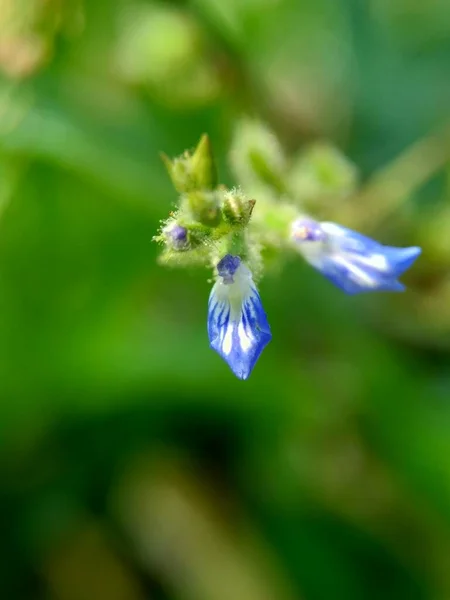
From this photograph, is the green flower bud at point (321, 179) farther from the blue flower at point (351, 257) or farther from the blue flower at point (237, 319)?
the blue flower at point (237, 319)

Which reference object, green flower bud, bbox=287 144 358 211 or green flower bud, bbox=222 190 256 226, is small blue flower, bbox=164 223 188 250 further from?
green flower bud, bbox=287 144 358 211

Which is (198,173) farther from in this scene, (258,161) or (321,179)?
(321,179)

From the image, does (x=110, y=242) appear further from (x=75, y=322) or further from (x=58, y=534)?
(x=58, y=534)

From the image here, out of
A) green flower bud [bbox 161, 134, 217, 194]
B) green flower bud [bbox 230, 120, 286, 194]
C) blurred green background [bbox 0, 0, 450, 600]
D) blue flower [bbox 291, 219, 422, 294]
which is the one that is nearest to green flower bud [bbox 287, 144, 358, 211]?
green flower bud [bbox 230, 120, 286, 194]

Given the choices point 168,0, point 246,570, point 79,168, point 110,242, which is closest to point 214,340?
point 79,168

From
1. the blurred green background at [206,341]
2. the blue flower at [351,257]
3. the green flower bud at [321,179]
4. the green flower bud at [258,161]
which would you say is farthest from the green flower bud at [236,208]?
the blurred green background at [206,341]
